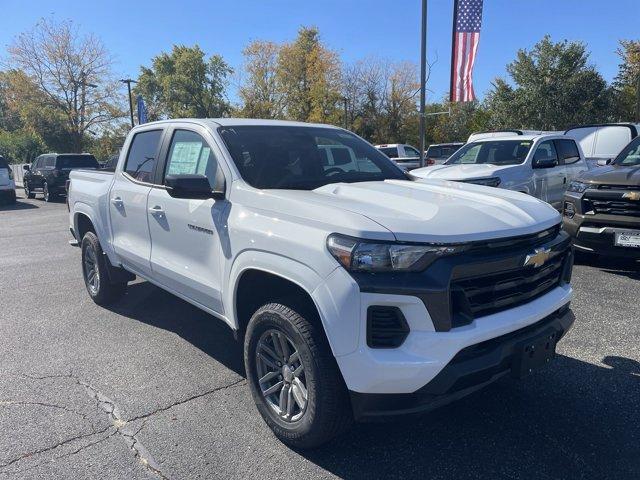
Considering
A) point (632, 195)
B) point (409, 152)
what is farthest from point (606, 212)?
point (409, 152)

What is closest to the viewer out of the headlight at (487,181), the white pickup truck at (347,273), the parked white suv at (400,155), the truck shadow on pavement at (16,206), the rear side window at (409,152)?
the white pickup truck at (347,273)

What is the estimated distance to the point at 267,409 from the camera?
3.07 meters

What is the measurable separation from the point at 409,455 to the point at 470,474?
336mm

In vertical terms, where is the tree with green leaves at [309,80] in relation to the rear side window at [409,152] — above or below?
above

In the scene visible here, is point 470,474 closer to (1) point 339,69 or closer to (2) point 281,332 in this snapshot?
(2) point 281,332

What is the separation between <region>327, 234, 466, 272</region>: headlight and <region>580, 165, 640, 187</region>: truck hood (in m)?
4.69

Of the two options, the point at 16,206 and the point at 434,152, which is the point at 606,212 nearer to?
the point at 434,152

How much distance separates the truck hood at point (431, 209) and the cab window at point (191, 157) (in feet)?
2.23

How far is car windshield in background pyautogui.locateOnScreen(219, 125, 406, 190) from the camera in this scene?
353 centimetres

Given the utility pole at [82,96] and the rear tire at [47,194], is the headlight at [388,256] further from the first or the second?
the utility pole at [82,96]

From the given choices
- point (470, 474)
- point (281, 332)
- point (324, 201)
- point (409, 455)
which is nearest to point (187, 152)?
point (324, 201)

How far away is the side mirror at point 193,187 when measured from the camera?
10.7 feet

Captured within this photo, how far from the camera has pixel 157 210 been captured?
4.06 meters

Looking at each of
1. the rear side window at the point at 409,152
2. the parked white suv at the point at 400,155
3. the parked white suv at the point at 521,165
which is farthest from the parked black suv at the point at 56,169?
the parked white suv at the point at 521,165
